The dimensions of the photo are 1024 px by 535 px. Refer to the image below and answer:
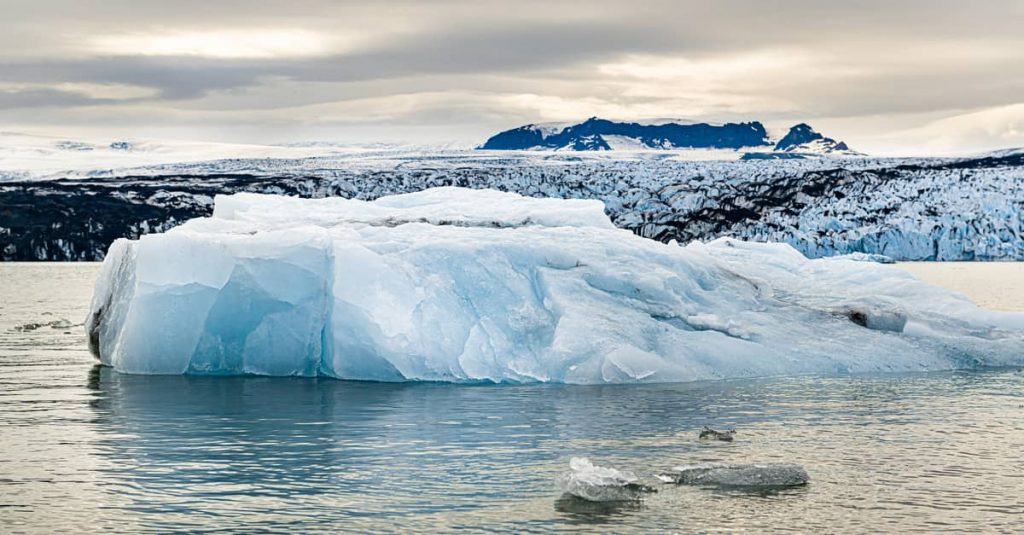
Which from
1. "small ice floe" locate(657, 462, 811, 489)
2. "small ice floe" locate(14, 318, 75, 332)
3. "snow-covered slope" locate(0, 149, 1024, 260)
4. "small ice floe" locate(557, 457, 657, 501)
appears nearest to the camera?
"small ice floe" locate(557, 457, 657, 501)

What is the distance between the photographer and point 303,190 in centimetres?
12056

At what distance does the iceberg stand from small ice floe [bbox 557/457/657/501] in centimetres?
790

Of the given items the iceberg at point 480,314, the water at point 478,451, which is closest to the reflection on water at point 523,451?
the water at point 478,451

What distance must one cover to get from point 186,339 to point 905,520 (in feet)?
45.6

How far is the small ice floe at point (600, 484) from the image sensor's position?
11.2 metres

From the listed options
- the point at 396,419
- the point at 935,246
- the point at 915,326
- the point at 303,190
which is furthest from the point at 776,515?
the point at 303,190

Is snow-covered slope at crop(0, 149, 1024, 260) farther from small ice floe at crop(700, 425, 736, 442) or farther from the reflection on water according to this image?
small ice floe at crop(700, 425, 736, 442)

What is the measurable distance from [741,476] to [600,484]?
65.5 inches

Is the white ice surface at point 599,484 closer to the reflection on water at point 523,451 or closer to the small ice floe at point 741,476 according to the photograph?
the reflection on water at point 523,451

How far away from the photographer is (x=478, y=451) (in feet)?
45.1

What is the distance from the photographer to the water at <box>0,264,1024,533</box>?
10.8 m

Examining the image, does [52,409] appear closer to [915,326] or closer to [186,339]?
[186,339]

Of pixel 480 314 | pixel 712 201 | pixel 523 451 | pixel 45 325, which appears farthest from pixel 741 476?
pixel 712 201

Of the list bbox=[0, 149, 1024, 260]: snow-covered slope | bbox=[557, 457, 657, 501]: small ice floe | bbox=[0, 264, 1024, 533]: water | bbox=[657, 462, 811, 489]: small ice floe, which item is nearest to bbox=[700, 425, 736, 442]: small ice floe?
bbox=[0, 264, 1024, 533]: water
